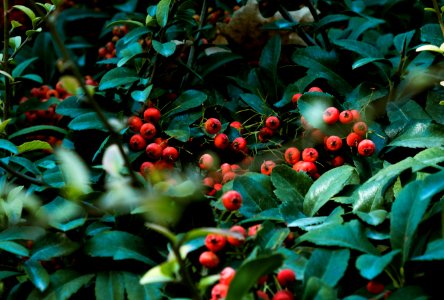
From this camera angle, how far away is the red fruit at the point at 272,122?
61.2 inches

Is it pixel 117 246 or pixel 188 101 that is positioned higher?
pixel 188 101

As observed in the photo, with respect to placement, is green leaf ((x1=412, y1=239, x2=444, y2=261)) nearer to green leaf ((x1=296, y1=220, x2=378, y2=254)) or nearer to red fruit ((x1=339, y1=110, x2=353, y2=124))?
green leaf ((x1=296, y1=220, x2=378, y2=254))

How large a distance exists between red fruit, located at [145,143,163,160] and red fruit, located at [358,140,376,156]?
1.58ft

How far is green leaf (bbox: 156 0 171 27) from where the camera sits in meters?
1.60

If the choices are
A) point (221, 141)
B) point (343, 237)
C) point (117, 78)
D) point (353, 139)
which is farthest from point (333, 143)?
point (117, 78)

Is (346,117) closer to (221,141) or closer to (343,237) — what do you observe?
(221,141)

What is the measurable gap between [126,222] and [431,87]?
0.88 m

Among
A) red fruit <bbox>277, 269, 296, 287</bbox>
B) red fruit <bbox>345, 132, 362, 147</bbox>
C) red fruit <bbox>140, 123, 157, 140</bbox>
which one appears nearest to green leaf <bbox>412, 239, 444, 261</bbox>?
red fruit <bbox>277, 269, 296, 287</bbox>

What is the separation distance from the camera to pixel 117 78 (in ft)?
5.32

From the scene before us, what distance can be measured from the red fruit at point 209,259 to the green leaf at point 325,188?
0.26 metres

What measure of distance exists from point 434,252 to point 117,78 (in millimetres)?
951

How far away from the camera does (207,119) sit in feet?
5.34

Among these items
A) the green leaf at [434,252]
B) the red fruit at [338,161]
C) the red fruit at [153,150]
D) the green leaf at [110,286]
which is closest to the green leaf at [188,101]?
the red fruit at [153,150]

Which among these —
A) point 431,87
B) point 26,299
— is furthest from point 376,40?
point 26,299
